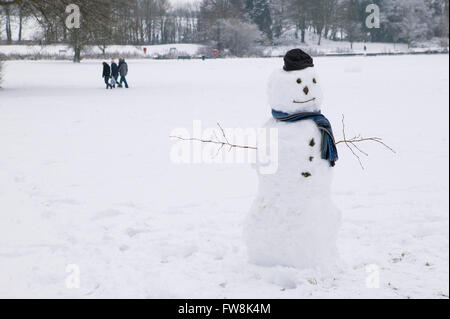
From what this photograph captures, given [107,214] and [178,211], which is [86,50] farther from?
[178,211]

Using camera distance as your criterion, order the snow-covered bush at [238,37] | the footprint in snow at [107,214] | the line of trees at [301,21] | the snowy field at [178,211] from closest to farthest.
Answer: the snowy field at [178,211] < the footprint in snow at [107,214] < the snow-covered bush at [238,37] < the line of trees at [301,21]

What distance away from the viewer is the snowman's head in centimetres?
369

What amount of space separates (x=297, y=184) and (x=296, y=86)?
0.89m

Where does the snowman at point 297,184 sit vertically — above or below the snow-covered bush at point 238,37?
below

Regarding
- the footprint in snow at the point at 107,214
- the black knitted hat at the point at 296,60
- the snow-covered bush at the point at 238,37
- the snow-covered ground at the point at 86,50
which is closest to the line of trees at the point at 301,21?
the snow-covered bush at the point at 238,37

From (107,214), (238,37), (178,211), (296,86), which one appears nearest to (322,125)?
(296,86)

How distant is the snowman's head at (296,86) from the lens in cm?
→ 369

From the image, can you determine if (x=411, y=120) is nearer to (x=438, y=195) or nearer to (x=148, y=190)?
(x=438, y=195)

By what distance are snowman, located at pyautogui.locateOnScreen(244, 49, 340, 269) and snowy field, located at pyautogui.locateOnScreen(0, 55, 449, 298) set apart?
211 millimetres

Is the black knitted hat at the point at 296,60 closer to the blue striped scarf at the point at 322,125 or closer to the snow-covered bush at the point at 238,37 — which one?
the blue striped scarf at the point at 322,125

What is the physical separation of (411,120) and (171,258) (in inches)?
384

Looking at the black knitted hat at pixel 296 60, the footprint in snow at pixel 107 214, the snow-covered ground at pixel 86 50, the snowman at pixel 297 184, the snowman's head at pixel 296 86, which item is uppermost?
the snow-covered ground at pixel 86 50

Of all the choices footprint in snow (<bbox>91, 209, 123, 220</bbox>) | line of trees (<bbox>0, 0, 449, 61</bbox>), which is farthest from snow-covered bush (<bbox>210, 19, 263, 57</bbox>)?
footprint in snow (<bbox>91, 209, 123, 220</bbox>)

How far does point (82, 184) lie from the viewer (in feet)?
22.6
